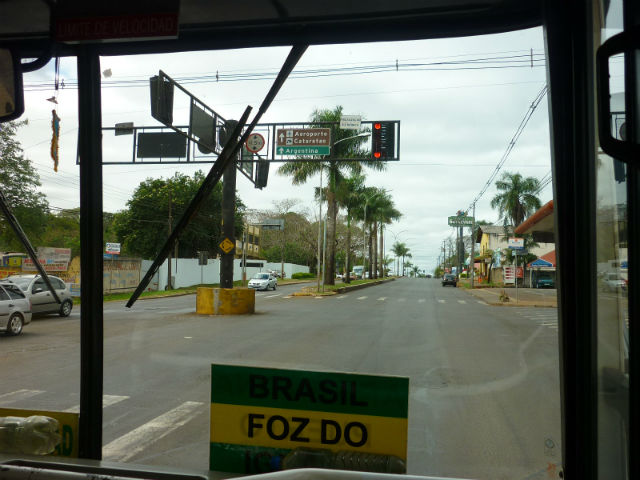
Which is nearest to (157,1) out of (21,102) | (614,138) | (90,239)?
(21,102)

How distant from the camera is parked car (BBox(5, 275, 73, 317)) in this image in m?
2.26

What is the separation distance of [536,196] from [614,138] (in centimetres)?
70

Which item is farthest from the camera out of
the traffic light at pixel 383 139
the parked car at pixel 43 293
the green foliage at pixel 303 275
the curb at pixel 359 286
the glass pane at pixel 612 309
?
the curb at pixel 359 286

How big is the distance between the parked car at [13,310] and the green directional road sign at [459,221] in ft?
6.23

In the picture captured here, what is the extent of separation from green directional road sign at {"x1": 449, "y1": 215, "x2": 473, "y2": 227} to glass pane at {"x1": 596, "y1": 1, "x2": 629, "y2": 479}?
2.06ft

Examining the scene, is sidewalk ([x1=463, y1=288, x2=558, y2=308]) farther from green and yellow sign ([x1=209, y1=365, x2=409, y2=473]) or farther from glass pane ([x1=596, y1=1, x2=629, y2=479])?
green and yellow sign ([x1=209, y1=365, x2=409, y2=473])

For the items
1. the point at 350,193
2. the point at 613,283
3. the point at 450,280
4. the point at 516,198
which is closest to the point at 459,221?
the point at 516,198

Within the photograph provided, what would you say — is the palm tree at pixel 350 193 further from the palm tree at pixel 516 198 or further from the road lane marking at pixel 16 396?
the road lane marking at pixel 16 396

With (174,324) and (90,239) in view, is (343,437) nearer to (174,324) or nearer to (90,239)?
(174,324)

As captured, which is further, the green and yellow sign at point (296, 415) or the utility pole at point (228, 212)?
the utility pole at point (228, 212)

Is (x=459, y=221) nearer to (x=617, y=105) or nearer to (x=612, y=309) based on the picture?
(x=612, y=309)

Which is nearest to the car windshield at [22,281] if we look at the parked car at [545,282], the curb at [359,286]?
the curb at [359,286]

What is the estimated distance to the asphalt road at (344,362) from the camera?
2.23m

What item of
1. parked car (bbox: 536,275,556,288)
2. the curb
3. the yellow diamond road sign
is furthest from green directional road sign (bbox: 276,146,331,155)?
parked car (bbox: 536,275,556,288)
